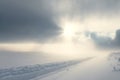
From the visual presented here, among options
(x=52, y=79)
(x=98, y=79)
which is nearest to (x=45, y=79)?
(x=52, y=79)

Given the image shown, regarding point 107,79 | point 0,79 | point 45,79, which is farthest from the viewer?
point 107,79

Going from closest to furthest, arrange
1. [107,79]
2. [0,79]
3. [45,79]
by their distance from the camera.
A: [0,79], [45,79], [107,79]

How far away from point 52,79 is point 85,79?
8.83 metres

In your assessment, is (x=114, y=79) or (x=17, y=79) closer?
(x=17, y=79)

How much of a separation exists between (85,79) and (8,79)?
1824cm

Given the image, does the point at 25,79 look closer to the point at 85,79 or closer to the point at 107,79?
the point at 85,79

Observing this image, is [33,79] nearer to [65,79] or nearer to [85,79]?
[65,79]

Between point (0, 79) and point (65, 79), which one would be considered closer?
point (0, 79)

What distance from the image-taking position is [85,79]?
7031 cm

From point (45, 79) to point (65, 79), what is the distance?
5.02m

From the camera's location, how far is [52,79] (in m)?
65.4

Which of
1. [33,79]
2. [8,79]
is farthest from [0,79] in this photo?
[33,79]

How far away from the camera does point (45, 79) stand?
64.9m

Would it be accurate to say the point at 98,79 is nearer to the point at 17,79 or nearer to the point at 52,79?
the point at 52,79
